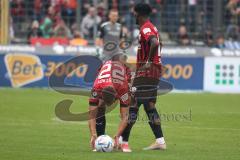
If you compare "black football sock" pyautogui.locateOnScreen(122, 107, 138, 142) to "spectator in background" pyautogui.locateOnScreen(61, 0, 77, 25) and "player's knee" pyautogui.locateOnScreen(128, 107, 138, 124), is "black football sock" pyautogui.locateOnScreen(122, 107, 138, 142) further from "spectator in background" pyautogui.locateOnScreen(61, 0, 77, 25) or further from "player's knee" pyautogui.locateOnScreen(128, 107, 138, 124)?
"spectator in background" pyautogui.locateOnScreen(61, 0, 77, 25)

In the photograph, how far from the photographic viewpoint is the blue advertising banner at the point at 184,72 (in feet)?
85.4

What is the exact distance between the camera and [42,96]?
22922 mm

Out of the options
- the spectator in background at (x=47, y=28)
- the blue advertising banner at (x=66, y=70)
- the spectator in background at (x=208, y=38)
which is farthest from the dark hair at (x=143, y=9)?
the spectator in background at (x=47, y=28)

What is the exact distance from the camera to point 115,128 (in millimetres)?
15391

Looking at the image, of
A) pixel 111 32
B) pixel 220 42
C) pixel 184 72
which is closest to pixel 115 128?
pixel 111 32

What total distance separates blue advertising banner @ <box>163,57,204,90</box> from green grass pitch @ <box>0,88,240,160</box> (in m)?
2.23

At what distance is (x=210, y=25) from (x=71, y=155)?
19.2 m

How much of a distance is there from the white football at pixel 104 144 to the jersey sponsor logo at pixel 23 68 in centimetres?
1425

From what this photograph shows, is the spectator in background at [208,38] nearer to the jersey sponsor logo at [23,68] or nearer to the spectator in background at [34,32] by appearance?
the spectator in background at [34,32]

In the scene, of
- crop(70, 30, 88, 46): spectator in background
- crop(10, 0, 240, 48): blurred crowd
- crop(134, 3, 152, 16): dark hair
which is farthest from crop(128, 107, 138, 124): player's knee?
crop(10, 0, 240, 48): blurred crowd

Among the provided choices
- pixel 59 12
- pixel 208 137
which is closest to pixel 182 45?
pixel 59 12

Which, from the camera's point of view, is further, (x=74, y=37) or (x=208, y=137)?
(x=74, y=37)

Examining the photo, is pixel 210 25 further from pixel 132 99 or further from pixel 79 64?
pixel 132 99

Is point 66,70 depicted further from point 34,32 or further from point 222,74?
point 222,74
